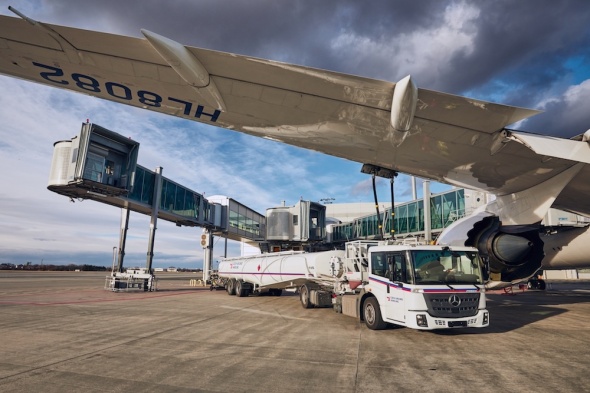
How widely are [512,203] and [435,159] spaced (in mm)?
5169

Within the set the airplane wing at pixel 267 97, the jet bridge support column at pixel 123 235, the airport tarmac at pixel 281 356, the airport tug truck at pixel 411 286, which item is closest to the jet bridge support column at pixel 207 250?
the jet bridge support column at pixel 123 235

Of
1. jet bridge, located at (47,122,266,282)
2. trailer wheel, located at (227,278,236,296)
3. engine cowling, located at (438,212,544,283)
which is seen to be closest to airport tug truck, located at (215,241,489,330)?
engine cowling, located at (438,212,544,283)

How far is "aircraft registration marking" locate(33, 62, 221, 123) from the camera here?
6934 mm

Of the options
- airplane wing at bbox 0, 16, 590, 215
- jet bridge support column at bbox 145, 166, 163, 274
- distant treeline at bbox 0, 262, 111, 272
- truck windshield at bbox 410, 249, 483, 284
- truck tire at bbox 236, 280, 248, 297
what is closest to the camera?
airplane wing at bbox 0, 16, 590, 215

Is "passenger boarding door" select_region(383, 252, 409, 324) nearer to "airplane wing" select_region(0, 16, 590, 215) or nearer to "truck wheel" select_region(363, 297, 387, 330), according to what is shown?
"truck wheel" select_region(363, 297, 387, 330)

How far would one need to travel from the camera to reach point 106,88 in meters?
7.32

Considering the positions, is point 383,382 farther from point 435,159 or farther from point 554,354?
point 435,159

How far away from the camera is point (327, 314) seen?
14.3m

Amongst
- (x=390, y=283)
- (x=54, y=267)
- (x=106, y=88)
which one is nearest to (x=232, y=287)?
(x=390, y=283)

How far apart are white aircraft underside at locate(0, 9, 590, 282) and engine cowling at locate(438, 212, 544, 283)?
162cm

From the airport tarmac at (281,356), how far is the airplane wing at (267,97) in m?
4.77

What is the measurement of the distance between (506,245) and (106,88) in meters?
13.0

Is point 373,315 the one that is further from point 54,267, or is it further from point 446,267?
point 54,267

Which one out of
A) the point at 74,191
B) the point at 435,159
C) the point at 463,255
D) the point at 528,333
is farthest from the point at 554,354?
the point at 74,191
